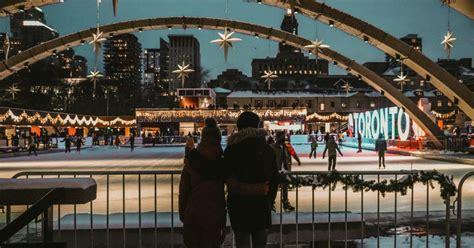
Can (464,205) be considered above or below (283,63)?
below

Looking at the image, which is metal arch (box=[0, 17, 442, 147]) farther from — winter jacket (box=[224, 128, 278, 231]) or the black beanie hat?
winter jacket (box=[224, 128, 278, 231])

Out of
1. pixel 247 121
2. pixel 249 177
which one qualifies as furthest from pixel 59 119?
pixel 249 177

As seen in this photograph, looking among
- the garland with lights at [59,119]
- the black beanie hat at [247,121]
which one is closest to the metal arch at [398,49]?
the black beanie hat at [247,121]

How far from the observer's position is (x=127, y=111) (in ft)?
371

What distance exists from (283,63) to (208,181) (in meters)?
190

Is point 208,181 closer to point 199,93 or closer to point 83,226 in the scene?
point 83,226

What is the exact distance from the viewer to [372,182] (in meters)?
7.64

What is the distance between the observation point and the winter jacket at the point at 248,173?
5316 millimetres

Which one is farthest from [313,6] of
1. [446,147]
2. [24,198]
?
[24,198]

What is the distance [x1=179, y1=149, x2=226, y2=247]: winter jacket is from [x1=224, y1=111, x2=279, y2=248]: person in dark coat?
0.49ft

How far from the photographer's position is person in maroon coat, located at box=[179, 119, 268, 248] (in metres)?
5.21

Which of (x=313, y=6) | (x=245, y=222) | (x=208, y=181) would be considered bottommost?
(x=245, y=222)

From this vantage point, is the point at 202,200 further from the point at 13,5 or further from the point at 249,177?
the point at 13,5

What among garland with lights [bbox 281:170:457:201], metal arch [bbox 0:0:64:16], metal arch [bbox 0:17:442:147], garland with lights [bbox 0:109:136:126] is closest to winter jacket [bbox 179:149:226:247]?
garland with lights [bbox 281:170:457:201]
